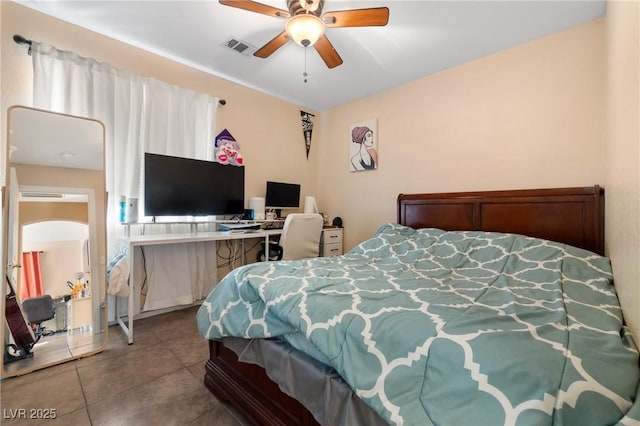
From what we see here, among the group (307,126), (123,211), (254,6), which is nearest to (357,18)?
(254,6)

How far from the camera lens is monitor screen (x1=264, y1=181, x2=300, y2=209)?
11.5 feet

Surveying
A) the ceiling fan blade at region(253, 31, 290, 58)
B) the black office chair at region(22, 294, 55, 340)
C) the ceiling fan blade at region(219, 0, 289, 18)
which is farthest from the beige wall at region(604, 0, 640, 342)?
the black office chair at region(22, 294, 55, 340)

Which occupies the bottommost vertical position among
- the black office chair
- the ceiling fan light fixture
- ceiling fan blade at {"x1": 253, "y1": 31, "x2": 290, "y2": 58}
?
the black office chair

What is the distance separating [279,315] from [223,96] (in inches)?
111

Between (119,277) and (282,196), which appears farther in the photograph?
(282,196)

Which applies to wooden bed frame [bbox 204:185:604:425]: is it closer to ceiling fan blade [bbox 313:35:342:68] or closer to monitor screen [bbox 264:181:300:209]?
monitor screen [bbox 264:181:300:209]

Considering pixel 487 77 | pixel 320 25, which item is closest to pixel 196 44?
pixel 320 25

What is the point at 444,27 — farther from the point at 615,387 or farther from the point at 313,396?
the point at 313,396

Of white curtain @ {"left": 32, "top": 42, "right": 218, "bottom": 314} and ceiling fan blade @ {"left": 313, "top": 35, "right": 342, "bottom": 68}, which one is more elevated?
ceiling fan blade @ {"left": 313, "top": 35, "right": 342, "bottom": 68}

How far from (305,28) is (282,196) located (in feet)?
6.93

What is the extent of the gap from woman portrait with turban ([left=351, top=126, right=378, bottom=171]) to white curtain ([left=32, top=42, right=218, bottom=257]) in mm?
1788

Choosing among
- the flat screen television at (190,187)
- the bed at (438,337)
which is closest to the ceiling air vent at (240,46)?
the flat screen television at (190,187)

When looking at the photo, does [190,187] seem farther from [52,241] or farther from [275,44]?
[275,44]

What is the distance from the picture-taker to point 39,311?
6.20ft
